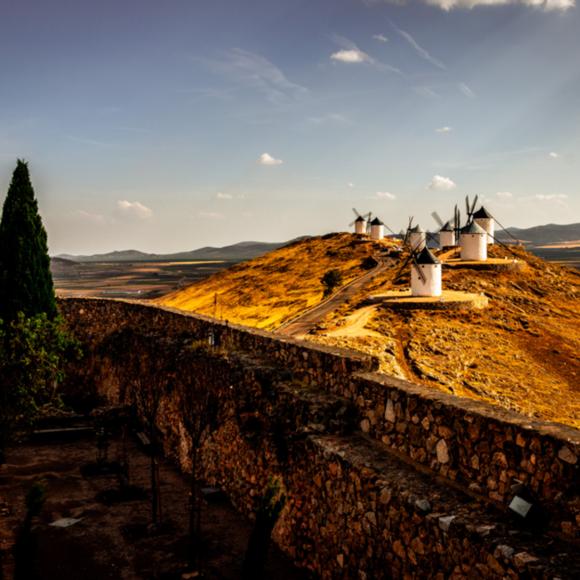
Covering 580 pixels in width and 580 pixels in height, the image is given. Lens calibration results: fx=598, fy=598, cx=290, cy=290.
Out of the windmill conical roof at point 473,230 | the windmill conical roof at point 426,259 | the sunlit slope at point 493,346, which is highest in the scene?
the windmill conical roof at point 473,230

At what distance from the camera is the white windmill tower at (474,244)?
44906 mm

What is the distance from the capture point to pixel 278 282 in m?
62.5

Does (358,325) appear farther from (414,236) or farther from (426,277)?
(414,236)

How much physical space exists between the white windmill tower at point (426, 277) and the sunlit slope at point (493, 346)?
2.81 meters

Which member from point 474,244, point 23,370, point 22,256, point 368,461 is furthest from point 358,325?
point 474,244

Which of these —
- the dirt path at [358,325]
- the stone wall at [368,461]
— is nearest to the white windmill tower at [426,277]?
the dirt path at [358,325]

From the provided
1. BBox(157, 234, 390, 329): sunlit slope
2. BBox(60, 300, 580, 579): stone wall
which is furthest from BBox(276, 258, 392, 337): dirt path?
BBox(60, 300, 580, 579): stone wall

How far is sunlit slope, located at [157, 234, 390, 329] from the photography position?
49250 mm

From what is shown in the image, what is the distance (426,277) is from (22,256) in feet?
69.2

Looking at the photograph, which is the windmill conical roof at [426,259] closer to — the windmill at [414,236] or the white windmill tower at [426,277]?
the white windmill tower at [426,277]

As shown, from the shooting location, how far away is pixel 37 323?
15.2m

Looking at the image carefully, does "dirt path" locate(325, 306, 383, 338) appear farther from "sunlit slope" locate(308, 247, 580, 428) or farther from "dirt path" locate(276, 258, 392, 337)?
"dirt path" locate(276, 258, 392, 337)

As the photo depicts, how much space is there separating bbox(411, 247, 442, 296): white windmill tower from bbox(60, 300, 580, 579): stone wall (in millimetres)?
20653

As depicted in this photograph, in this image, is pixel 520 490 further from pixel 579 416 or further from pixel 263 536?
pixel 579 416
